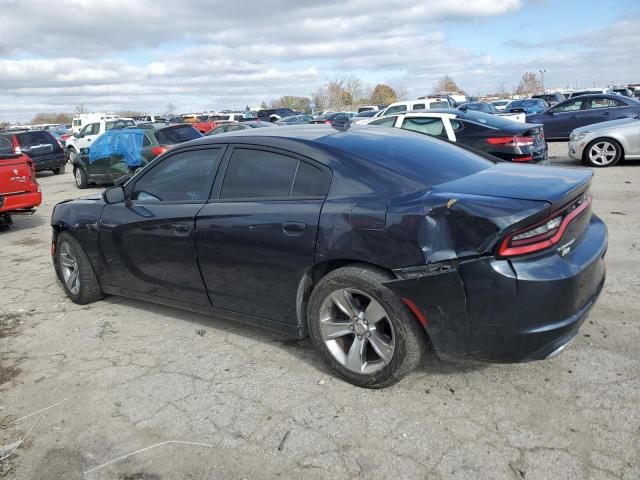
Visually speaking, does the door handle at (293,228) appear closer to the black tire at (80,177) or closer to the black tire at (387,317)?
the black tire at (387,317)

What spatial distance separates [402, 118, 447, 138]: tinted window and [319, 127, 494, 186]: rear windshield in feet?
18.8

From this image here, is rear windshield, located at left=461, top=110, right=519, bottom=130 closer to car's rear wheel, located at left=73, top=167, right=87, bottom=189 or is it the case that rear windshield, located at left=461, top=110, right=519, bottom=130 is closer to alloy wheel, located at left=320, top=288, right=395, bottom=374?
alloy wheel, located at left=320, top=288, right=395, bottom=374

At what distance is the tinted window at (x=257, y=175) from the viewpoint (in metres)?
3.67

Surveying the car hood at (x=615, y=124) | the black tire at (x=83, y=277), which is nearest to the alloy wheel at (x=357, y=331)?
the black tire at (x=83, y=277)

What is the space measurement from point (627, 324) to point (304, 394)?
247 centimetres

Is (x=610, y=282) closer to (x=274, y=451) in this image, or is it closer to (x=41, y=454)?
(x=274, y=451)

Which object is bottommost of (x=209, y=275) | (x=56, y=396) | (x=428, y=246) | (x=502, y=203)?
(x=56, y=396)

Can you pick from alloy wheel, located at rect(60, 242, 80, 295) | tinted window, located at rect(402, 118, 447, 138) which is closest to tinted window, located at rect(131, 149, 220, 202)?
alloy wheel, located at rect(60, 242, 80, 295)

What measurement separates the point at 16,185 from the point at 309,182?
23.2ft

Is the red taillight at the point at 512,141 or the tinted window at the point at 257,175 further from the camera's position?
the red taillight at the point at 512,141

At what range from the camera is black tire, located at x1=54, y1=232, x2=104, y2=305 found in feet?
16.6

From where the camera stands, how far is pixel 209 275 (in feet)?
13.1

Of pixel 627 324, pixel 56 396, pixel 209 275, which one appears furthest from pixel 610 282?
pixel 56 396

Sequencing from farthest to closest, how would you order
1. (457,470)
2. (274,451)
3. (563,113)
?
1. (563,113)
2. (274,451)
3. (457,470)
